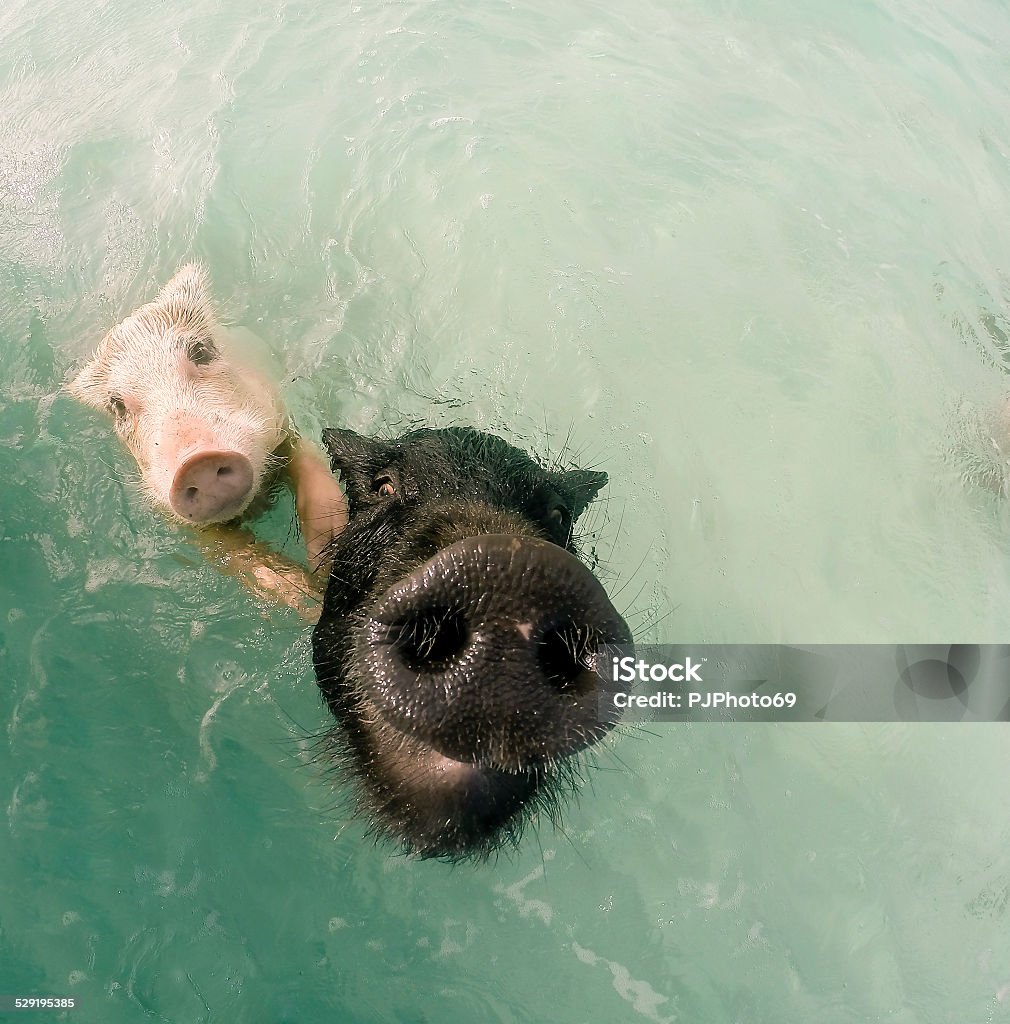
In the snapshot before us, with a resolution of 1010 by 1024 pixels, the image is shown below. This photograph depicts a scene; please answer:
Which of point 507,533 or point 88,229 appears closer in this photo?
point 507,533

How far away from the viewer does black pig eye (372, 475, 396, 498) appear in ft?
10.5

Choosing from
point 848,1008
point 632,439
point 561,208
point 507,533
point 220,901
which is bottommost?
point 220,901

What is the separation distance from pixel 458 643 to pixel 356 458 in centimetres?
140

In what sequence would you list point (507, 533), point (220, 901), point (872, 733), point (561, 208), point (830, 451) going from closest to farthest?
1. point (507, 533)
2. point (220, 901)
3. point (872, 733)
4. point (830, 451)
5. point (561, 208)

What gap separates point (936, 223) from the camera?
6.31 metres

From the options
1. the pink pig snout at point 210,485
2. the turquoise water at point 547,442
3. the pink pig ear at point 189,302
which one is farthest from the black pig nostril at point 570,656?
the pink pig ear at point 189,302

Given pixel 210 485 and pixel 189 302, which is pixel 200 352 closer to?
pixel 189 302

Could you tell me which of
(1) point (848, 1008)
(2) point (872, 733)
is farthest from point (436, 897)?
(2) point (872, 733)

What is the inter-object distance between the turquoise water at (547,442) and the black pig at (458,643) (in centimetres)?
82

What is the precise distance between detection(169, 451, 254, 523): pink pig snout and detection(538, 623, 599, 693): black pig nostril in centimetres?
158

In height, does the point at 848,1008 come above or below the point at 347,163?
below

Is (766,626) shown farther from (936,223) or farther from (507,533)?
(936,223)

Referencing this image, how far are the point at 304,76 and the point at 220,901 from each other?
559cm

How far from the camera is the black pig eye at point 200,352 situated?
157 inches
